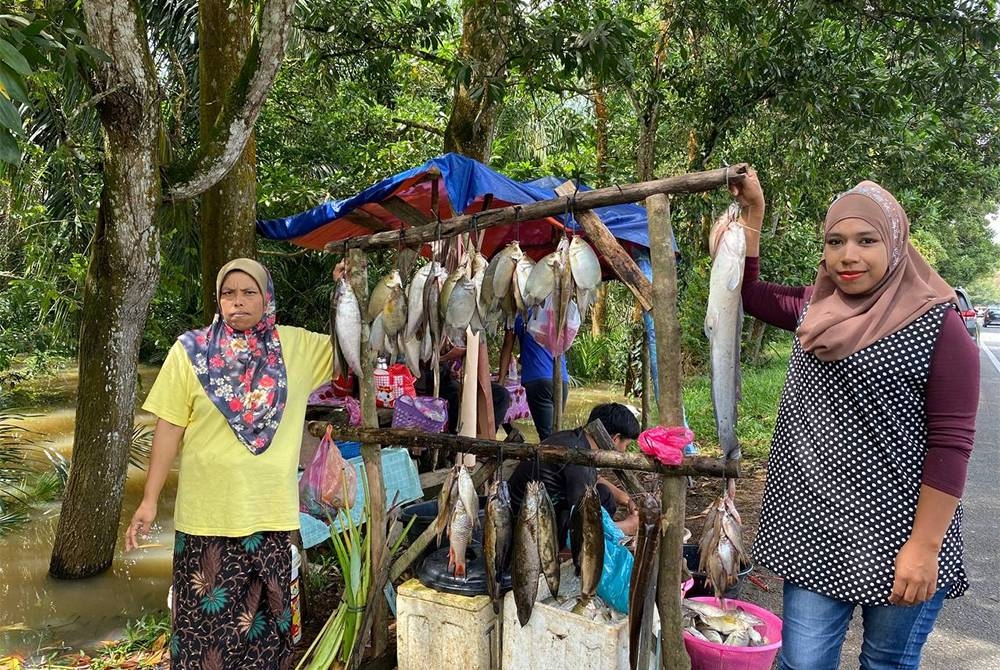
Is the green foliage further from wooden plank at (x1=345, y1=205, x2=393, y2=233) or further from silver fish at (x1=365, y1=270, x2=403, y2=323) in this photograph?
silver fish at (x1=365, y1=270, x2=403, y2=323)

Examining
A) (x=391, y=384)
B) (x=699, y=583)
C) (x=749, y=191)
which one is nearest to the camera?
(x=749, y=191)

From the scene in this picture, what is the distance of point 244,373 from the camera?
2688mm

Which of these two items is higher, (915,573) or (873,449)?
(873,449)

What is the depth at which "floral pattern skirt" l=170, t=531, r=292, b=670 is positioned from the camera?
8.77 feet

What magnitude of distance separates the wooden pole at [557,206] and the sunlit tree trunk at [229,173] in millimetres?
2332

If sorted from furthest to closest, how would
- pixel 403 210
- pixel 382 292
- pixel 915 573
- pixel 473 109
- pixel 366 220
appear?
pixel 473 109 < pixel 366 220 < pixel 403 210 < pixel 382 292 < pixel 915 573

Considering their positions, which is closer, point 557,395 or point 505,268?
point 505,268

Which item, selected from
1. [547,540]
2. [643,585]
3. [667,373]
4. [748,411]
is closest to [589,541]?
[547,540]

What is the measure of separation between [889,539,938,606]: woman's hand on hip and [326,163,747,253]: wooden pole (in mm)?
1132

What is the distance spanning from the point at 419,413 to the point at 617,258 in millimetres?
2527

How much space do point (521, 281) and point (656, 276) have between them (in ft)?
1.74

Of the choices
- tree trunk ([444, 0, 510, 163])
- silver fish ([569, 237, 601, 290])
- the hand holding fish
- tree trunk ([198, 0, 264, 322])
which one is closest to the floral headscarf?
silver fish ([569, 237, 601, 290])

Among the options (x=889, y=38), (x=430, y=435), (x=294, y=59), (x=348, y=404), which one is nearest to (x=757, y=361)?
(x=889, y=38)

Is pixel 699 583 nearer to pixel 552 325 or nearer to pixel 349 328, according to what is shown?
pixel 552 325
